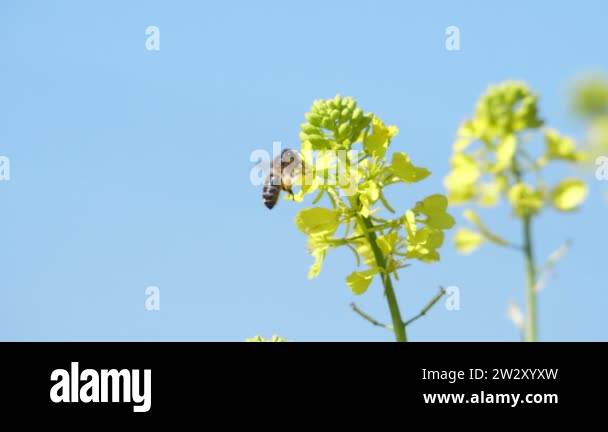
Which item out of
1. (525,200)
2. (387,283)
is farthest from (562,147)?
(387,283)

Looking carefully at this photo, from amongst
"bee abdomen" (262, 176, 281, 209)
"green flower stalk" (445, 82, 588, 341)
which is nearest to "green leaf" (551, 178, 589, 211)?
"green flower stalk" (445, 82, 588, 341)

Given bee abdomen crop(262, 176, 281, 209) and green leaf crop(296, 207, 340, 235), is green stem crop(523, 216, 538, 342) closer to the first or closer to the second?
green leaf crop(296, 207, 340, 235)

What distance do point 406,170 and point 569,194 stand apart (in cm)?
74

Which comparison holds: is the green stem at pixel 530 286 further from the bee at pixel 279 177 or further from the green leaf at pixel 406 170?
the bee at pixel 279 177

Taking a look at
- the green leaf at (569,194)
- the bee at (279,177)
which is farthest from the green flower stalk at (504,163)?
the bee at (279,177)

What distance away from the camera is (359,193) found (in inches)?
118

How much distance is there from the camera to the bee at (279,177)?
429 cm

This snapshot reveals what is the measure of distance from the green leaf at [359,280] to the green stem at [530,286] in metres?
0.77

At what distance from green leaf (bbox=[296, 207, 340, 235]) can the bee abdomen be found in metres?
1.47

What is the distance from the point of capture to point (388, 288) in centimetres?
249
